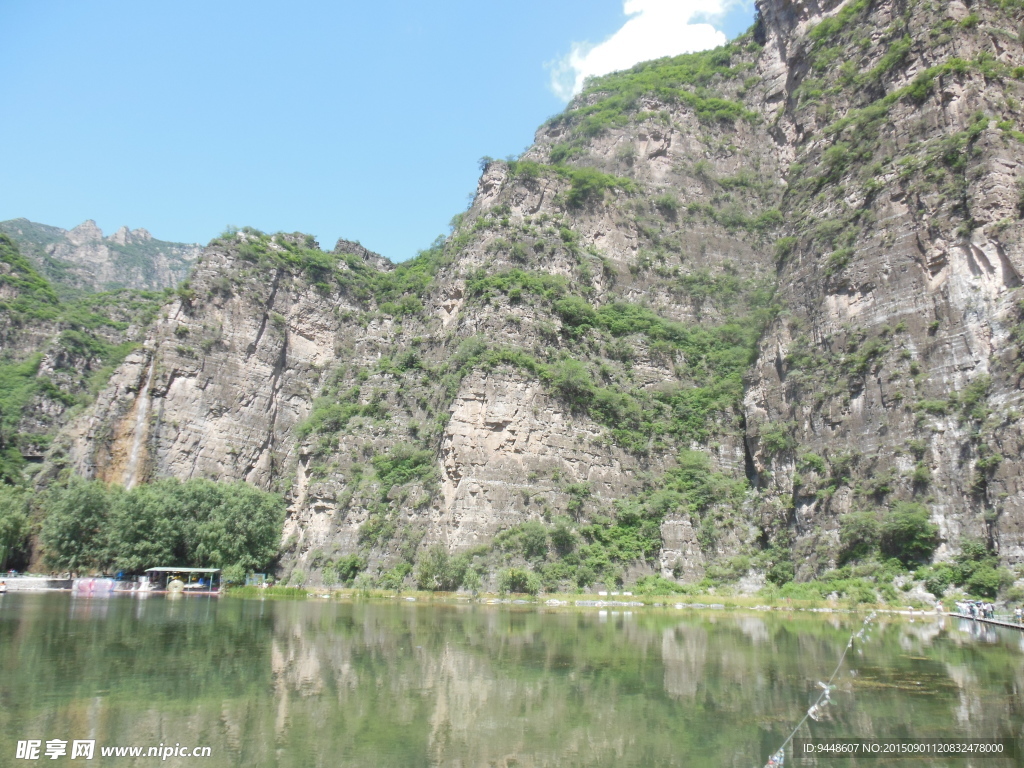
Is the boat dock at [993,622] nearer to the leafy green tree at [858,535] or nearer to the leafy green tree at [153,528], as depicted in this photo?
the leafy green tree at [858,535]

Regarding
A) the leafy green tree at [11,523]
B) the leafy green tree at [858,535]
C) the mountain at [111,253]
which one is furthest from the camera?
the mountain at [111,253]

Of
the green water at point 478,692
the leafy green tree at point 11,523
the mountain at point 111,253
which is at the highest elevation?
the mountain at point 111,253

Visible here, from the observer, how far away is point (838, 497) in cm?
3969

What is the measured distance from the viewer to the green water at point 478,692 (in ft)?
29.9

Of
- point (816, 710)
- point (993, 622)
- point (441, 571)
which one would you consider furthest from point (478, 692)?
point (441, 571)

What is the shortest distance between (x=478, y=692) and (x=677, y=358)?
46030mm

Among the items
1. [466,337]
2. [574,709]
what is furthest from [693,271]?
[574,709]

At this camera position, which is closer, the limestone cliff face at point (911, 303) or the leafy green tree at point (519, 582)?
the limestone cliff face at point (911, 303)

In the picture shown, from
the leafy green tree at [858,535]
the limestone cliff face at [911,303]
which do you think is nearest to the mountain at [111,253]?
the limestone cliff face at [911,303]

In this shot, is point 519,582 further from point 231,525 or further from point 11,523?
point 11,523

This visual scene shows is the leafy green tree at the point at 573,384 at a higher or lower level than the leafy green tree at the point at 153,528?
higher

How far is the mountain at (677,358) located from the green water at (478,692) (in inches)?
731

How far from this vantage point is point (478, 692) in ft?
41.4

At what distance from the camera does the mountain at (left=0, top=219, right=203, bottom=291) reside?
153 meters
